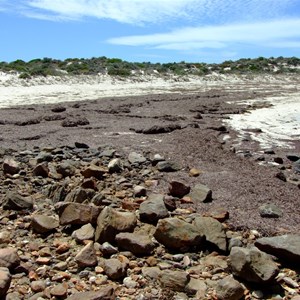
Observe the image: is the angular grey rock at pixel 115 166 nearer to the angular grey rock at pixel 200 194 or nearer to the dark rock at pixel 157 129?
the angular grey rock at pixel 200 194

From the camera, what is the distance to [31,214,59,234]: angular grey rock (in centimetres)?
424

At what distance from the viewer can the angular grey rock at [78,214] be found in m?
4.30

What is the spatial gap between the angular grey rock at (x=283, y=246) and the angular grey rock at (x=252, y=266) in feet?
0.67

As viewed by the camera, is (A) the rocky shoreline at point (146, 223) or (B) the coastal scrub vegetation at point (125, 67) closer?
(A) the rocky shoreline at point (146, 223)

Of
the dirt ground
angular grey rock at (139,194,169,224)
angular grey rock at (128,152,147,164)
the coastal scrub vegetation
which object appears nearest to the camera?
angular grey rock at (139,194,169,224)

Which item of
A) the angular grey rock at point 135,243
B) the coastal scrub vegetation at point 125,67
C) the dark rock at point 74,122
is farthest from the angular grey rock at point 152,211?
the coastal scrub vegetation at point 125,67

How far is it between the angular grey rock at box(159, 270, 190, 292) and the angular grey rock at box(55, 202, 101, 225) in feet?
3.38

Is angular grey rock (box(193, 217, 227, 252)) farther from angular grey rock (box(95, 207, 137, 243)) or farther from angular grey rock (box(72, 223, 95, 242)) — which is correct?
angular grey rock (box(72, 223, 95, 242))

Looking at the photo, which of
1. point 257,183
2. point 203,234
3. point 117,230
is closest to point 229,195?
point 257,183

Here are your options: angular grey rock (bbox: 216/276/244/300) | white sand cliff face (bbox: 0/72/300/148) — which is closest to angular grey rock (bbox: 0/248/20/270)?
angular grey rock (bbox: 216/276/244/300)

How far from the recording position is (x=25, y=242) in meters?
4.07

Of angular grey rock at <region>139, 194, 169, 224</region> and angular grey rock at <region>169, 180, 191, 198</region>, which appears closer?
angular grey rock at <region>139, 194, 169, 224</region>

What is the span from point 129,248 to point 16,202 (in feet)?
4.76

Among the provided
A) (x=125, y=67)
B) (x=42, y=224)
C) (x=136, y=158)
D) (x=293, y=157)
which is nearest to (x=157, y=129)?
(x=293, y=157)
